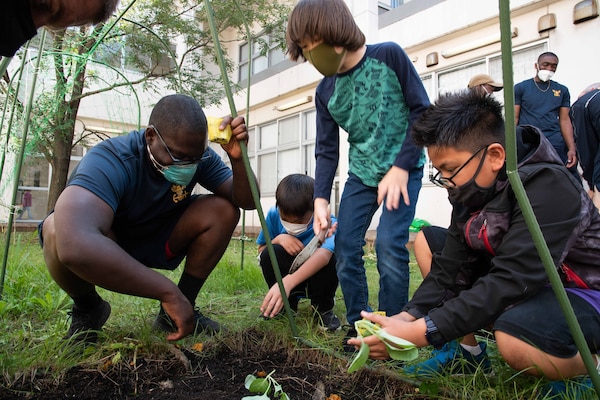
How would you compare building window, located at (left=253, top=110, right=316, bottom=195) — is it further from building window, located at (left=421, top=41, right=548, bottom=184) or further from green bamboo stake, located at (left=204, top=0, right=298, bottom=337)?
green bamboo stake, located at (left=204, top=0, right=298, bottom=337)

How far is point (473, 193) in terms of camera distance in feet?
4.44

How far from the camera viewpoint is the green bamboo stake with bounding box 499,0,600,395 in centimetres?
86

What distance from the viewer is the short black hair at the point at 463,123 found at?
1.35 m

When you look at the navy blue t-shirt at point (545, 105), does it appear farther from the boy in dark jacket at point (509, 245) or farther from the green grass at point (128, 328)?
the boy in dark jacket at point (509, 245)

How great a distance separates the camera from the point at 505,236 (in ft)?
4.08

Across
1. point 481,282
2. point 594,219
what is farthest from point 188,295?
point 594,219

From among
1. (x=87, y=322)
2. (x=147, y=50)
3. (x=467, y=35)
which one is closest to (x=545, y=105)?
(x=467, y=35)

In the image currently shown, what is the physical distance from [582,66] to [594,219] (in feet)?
16.1

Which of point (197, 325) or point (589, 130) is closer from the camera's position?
point (197, 325)

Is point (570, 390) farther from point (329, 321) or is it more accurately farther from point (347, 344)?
point (329, 321)

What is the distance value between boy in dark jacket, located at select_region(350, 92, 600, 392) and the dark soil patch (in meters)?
0.24

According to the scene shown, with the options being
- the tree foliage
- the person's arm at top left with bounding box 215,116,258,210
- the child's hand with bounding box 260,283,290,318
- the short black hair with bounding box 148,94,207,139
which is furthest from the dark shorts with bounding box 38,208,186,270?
the tree foliage

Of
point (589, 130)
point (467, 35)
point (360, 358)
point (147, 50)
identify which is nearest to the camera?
point (360, 358)

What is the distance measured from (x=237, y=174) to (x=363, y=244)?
64cm
